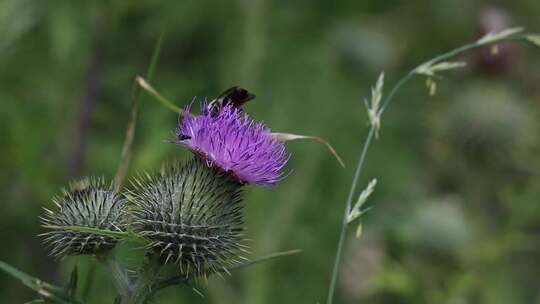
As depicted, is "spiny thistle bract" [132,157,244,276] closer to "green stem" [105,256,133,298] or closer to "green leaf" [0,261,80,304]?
"green stem" [105,256,133,298]

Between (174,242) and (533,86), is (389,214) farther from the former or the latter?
(174,242)

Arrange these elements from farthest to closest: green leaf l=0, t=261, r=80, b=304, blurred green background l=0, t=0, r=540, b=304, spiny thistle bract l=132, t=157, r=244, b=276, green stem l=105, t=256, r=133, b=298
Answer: blurred green background l=0, t=0, r=540, b=304 < spiny thistle bract l=132, t=157, r=244, b=276 < green stem l=105, t=256, r=133, b=298 < green leaf l=0, t=261, r=80, b=304

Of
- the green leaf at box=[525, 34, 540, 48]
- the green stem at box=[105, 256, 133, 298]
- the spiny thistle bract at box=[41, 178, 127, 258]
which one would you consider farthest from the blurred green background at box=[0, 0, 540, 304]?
the green leaf at box=[525, 34, 540, 48]

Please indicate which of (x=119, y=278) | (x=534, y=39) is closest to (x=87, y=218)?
(x=119, y=278)

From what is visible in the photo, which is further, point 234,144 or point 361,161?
point 361,161

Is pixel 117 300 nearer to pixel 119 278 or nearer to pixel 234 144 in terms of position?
pixel 119 278

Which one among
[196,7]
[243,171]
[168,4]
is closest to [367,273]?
[196,7]
